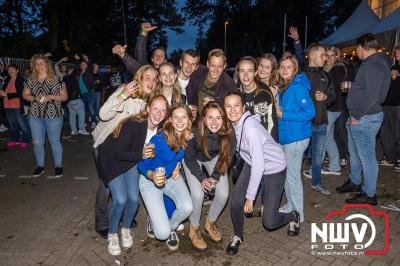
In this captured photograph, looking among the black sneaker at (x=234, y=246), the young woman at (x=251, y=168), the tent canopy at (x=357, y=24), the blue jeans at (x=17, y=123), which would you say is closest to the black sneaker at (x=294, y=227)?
the young woman at (x=251, y=168)

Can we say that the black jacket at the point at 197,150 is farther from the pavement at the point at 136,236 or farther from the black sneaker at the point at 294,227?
the black sneaker at the point at 294,227

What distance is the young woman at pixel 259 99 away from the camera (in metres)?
3.96

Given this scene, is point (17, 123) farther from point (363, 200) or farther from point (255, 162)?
point (363, 200)

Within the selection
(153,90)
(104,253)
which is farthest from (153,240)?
(153,90)

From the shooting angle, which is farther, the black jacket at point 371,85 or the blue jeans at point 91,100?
the blue jeans at point 91,100

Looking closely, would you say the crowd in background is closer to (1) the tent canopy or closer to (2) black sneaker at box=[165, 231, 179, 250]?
(2) black sneaker at box=[165, 231, 179, 250]

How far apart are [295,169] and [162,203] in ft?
5.51

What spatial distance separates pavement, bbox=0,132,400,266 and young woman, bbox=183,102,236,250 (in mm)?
350

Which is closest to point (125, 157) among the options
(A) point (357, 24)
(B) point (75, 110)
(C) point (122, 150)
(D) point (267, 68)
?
(C) point (122, 150)

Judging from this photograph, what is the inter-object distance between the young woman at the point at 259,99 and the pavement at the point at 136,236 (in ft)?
4.46

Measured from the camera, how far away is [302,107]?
3834 millimetres

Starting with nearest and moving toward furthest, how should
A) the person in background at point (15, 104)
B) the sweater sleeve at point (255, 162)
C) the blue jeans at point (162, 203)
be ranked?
the sweater sleeve at point (255, 162) → the blue jeans at point (162, 203) → the person in background at point (15, 104)

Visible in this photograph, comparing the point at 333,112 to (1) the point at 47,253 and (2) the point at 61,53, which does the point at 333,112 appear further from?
(2) the point at 61,53

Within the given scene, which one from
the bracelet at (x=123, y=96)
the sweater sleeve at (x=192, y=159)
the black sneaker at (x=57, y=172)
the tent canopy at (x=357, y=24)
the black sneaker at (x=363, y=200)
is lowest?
the black sneaker at (x=363, y=200)
